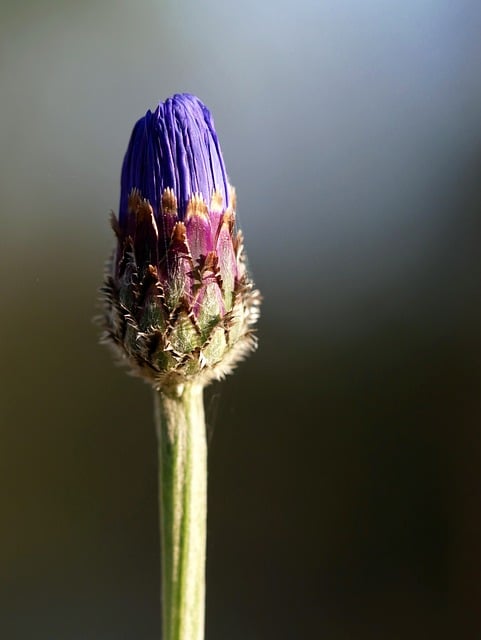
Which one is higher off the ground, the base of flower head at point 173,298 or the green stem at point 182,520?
the base of flower head at point 173,298

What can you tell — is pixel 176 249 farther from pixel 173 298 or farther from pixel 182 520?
pixel 182 520

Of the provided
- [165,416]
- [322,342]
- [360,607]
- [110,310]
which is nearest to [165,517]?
[165,416]

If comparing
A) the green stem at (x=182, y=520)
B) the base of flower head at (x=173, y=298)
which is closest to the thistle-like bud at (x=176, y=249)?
the base of flower head at (x=173, y=298)

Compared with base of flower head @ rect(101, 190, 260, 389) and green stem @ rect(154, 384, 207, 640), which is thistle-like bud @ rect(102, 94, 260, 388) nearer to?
base of flower head @ rect(101, 190, 260, 389)

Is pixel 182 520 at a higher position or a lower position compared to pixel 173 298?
lower

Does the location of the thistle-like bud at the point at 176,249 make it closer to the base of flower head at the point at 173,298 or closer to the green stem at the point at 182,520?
the base of flower head at the point at 173,298

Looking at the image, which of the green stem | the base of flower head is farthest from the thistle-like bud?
the green stem

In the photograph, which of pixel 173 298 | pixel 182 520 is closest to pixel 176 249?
pixel 173 298
